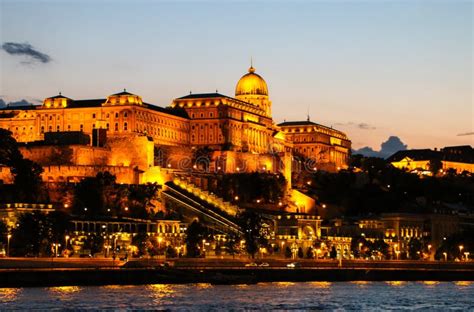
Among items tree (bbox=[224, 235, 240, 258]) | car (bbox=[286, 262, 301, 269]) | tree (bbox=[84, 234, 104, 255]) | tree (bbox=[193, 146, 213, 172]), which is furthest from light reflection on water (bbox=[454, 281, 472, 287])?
tree (bbox=[193, 146, 213, 172])

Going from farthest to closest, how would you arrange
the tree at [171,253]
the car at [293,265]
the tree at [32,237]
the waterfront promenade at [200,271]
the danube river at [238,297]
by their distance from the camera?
the tree at [171,253]
the car at [293,265]
the tree at [32,237]
the waterfront promenade at [200,271]
the danube river at [238,297]

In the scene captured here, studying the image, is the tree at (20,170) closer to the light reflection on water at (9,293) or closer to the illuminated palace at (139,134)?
the illuminated palace at (139,134)

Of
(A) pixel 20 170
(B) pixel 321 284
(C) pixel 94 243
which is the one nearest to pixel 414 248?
(B) pixel 321 284

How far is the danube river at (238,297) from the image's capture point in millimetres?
85750

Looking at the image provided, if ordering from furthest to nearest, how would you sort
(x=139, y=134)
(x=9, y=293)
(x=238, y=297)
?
(x=139, y=134), (x=238, y=297), (x=9, y=293)

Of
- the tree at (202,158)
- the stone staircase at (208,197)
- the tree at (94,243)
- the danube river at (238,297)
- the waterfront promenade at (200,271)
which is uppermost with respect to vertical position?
the tree at (202,158)

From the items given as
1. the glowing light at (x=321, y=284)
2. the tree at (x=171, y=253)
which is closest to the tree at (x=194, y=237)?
the tree at (x=171, y=253)

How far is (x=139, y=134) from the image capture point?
529 feet

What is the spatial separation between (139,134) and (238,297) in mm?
70045

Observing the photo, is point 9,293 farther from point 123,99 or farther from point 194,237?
point 123,99

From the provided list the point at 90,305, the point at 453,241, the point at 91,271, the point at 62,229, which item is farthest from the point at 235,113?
the point at 90,305

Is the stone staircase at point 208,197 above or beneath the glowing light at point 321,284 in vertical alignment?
above

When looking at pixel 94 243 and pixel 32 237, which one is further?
pixel 94 243

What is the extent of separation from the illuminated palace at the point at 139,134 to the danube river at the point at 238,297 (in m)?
47.2
